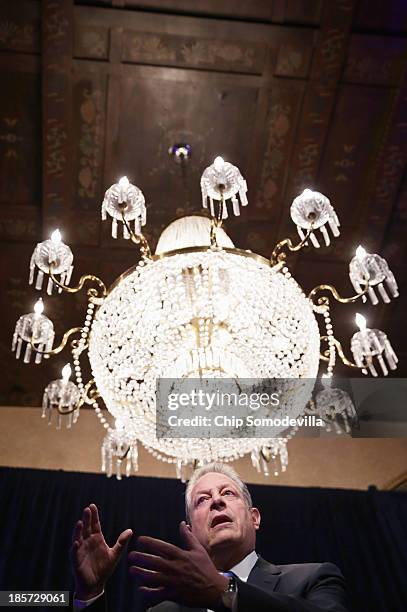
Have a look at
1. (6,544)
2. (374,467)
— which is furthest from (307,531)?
(6,544)

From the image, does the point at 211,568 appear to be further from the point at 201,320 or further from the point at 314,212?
the point at 314,212

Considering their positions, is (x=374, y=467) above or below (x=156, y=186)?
below

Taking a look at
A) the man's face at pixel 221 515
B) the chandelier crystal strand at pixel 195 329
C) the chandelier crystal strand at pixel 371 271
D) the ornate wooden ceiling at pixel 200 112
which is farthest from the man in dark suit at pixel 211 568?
the ornate wooden ceiling at pixel 200 112

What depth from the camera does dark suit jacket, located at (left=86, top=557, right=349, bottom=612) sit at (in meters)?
1.32

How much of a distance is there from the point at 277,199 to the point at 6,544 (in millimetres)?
2900

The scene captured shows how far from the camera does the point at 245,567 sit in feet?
6.04

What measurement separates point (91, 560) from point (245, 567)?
493 millimetres

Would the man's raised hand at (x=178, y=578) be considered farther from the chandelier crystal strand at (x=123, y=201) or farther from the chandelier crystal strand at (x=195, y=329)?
the chandelier crystal strand at (x=123, y=201)

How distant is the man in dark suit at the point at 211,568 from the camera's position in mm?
1247

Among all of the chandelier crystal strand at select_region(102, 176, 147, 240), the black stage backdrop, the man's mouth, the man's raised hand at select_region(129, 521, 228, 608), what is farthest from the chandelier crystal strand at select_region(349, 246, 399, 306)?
the black stage backdrop

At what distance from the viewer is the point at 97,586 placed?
166 cm

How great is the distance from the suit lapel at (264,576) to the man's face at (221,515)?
60 mm

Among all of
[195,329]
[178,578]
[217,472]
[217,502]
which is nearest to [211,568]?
[178,578]

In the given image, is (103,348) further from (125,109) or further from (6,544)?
(6,544)
